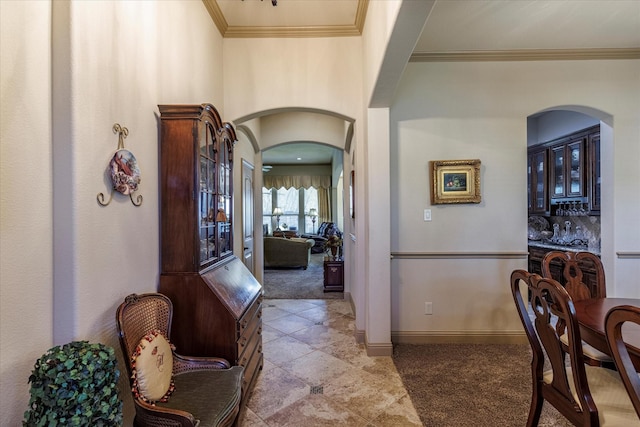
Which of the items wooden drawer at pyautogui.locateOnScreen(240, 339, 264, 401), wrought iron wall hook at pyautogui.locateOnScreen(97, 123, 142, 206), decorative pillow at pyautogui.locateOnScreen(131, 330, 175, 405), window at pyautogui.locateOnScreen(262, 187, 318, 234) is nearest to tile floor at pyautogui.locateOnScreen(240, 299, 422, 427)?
wooden drawer at pyautogui.locateOnScreen(240, 339, 264, 401)

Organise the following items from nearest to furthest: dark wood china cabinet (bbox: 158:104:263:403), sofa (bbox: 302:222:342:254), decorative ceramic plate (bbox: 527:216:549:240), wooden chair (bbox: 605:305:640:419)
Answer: wooden chair (bbox: 605:305:640:419) → dark wood china cabinet (bbox: 158:104:263:403) → decorative ceramic plate (bbox: 527:216:549:240) → sofa (bbox: 302:222:342:254)

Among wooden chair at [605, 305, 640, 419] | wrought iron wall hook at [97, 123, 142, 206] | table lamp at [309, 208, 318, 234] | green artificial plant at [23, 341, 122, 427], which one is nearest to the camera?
green artificial plant at [23, 341, 122, 427]

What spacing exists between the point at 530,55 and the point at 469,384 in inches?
123

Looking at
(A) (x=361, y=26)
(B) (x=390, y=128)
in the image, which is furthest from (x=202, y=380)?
(A) (x=361, y=26)

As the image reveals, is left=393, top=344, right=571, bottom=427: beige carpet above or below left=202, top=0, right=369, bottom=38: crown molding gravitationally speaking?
below

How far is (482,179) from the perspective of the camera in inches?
124

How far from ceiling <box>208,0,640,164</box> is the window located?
8.53 metres

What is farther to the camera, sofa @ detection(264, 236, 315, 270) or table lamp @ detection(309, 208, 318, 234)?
table lamp @ detection(309, 208, 318, 234)

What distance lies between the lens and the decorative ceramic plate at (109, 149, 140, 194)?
1521 millimetres

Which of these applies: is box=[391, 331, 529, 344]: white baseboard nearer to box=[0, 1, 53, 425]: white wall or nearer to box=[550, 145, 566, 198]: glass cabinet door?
box=[550, 145, 566, 198]: glass cabinet door

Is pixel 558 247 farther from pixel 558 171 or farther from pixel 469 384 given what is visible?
pixel 469 384

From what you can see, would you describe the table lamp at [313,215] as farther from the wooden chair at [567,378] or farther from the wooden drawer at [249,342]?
the wooden chair at [567,378]

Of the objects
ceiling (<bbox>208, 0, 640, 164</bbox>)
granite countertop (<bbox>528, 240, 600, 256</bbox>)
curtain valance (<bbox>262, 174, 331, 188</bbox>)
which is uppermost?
ceiling (<bbox>208, 0, 640, 164</bbox>)

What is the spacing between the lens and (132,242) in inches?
66.4
